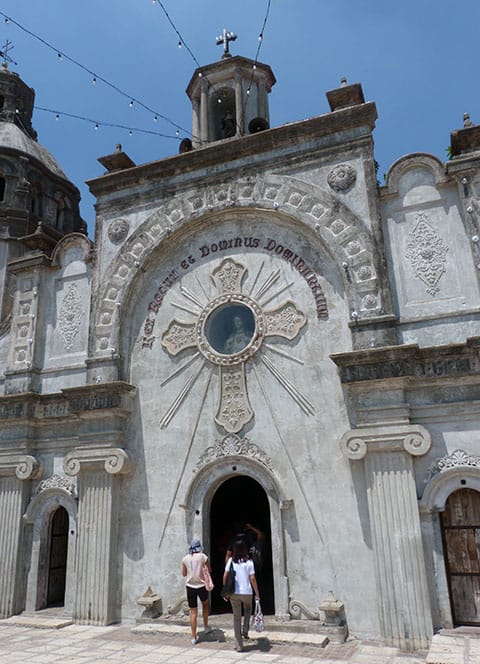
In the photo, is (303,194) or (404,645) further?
(303,194)

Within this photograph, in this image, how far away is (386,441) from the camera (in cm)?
956

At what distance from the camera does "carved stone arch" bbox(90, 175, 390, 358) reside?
1069 centimetres

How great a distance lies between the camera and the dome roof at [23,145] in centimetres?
1727

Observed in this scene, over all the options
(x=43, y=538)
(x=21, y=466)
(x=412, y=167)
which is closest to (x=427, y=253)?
(x=412, y=167)

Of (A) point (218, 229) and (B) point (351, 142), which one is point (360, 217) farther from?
(A) point (218, 229)

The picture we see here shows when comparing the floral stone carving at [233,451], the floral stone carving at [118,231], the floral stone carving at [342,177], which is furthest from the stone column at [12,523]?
the floral stone carving at [342,177]

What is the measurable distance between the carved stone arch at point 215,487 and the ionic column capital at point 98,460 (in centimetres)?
149

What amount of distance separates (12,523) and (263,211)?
8.59 meters

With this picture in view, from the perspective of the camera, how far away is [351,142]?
11516 mm

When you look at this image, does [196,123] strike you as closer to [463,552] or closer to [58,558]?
[58,558]

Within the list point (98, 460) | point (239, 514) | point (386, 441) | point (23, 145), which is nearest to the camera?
point (386, 441)

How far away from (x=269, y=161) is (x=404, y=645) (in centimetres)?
934

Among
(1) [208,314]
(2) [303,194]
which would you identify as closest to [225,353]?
(1) [208,314]

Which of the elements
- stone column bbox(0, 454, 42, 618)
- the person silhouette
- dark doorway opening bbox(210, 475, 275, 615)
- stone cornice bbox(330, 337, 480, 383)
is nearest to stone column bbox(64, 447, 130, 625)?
stone column bbox(0, 454, 42, 618)
